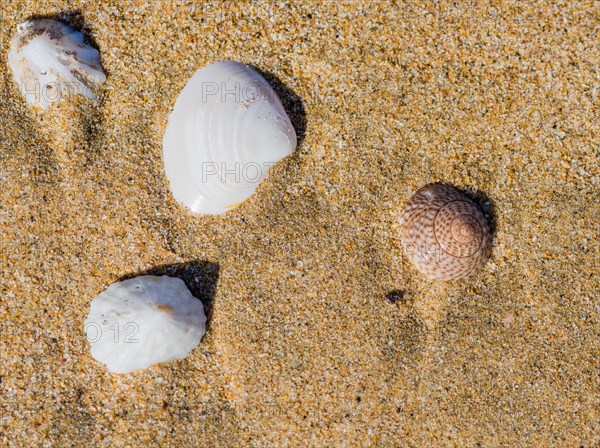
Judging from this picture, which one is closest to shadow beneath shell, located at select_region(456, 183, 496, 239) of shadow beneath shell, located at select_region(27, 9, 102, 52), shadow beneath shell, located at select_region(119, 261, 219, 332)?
shadow beneath shell, located at select_region(119, 261, 219, 332)

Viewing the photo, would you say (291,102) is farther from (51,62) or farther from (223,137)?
(51,62)

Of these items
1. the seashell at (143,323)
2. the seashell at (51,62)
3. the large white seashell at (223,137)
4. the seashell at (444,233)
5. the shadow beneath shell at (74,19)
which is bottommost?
the seashell at (143,323)

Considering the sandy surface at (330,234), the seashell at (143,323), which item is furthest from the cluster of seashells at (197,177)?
the sandy surface at (330,234)

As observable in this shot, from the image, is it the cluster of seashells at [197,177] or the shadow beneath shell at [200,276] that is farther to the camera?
the shadow beneath shell at [200,276]

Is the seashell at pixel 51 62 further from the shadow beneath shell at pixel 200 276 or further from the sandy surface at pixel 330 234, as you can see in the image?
the shadow beneath shell at pixel 200 276

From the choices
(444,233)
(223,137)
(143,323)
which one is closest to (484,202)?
(444,233)

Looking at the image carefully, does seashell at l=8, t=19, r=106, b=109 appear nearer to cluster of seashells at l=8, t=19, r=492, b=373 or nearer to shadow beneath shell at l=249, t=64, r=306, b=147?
cluster of seashells at l=8, t=19, r=492, b=373

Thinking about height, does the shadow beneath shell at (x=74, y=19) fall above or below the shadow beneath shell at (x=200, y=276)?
above
